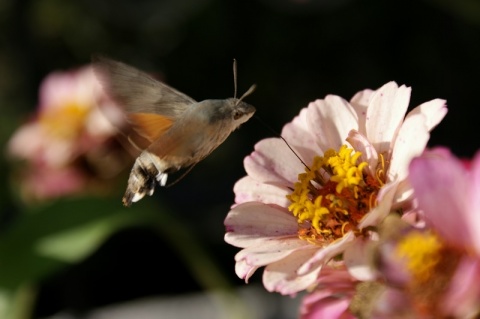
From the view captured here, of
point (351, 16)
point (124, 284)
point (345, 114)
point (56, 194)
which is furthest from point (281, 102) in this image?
point (345, 114)

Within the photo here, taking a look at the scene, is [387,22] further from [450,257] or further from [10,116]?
[450,257]

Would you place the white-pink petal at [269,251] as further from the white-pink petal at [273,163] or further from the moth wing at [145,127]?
the moth wing at [145,127]

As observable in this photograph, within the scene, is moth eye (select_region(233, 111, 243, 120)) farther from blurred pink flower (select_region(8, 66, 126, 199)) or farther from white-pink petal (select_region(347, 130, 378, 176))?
blurred pink flower (select_region(8, 66, 126, 199))

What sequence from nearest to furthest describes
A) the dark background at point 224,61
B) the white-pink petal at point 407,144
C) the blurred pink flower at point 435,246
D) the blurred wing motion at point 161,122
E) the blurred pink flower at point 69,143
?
the blurred pink flower at point 435,246, the white-pink petal at point 407,144, the blurred wing motion at point 161,122, the blurred pink flower at point 69,143, the dark background at point 224,61

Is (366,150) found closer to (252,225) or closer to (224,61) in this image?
(252,225)

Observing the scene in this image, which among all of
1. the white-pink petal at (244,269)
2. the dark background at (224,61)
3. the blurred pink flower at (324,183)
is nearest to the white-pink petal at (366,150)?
the blurred pink flower at (324,183)

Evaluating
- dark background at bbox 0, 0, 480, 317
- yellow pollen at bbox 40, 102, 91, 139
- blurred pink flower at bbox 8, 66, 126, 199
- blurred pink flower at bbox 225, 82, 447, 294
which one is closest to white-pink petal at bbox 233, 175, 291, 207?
blurred pink flower at bbox 225, 82, 447, 294
